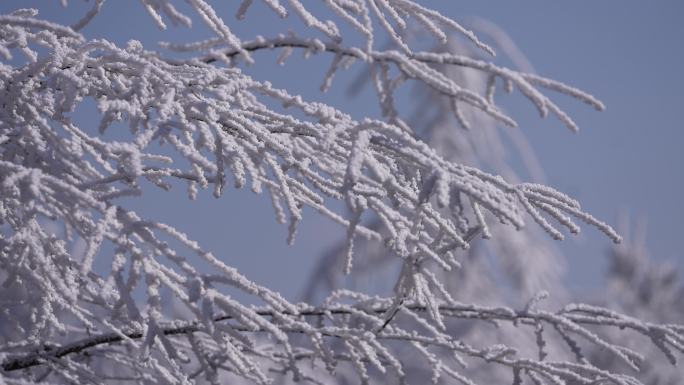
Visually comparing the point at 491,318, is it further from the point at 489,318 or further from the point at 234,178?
the point at 234,178

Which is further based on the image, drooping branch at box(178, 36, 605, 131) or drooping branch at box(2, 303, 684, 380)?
drooping branch at box(2, 303, 684, 380)

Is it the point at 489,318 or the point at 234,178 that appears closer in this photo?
the point at 234,178

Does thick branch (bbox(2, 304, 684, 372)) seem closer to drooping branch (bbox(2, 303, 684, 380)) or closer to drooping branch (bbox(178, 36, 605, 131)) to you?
drooping branch (bbox(2, 303, 684, 380))

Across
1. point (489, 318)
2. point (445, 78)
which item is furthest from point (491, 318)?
point (445, 78)

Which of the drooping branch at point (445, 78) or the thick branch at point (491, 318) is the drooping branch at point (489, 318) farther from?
the drooping branch at point (445, 78)

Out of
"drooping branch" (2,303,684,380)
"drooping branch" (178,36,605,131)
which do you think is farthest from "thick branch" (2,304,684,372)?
"drooping branch" (178,36,605,131)

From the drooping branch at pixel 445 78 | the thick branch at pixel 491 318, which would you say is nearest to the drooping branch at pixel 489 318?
the thick branch at pixel 491 318

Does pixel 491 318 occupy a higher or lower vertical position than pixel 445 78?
lower

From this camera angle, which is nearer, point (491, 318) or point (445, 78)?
point (445, 78)

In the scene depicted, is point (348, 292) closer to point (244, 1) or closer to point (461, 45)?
point (244, 1)

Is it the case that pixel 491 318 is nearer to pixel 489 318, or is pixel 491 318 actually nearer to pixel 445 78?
pixel 489 318

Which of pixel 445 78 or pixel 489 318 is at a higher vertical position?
pixel 445 78

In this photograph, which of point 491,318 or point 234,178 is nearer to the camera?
point 234,178

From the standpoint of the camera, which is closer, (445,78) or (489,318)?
(445,78)
